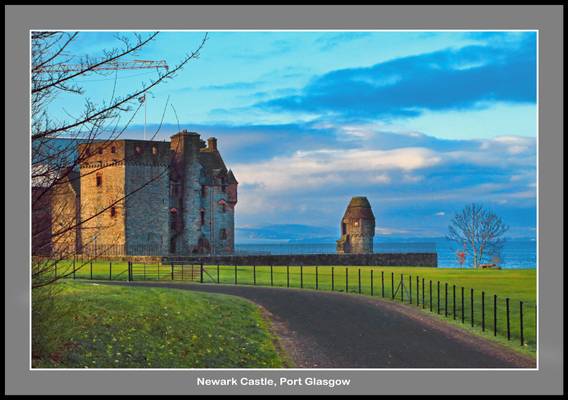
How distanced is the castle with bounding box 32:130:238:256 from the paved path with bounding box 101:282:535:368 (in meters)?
38.3

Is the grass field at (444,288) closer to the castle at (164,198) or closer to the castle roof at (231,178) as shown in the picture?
the castle at (164,198)

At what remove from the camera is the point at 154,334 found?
15.3m

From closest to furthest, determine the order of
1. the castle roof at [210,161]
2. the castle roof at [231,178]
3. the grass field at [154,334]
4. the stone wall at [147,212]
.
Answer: the grass field at [154,334], the stone wall at [147,212], the castle roof at [210,161], the castle roof at [231,178]

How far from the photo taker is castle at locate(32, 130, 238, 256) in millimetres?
63438

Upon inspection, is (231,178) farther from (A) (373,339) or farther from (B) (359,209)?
(A) (373,339)

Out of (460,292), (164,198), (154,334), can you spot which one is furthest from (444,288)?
(164,198)

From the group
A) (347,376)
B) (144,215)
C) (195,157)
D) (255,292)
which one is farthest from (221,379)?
(195,157)

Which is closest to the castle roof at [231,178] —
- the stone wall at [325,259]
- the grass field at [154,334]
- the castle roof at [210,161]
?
the castle roof at [210,161]

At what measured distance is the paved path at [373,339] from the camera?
13359 mm

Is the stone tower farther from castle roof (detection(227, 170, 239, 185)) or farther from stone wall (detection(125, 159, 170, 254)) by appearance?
stone wall (detection(125, 159, 170, 254))

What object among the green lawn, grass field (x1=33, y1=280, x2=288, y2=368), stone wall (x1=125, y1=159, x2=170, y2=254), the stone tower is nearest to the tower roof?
the stone tower

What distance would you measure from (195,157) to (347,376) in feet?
209

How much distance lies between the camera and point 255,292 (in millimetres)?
27281

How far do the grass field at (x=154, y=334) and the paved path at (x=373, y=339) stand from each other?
0.67m
